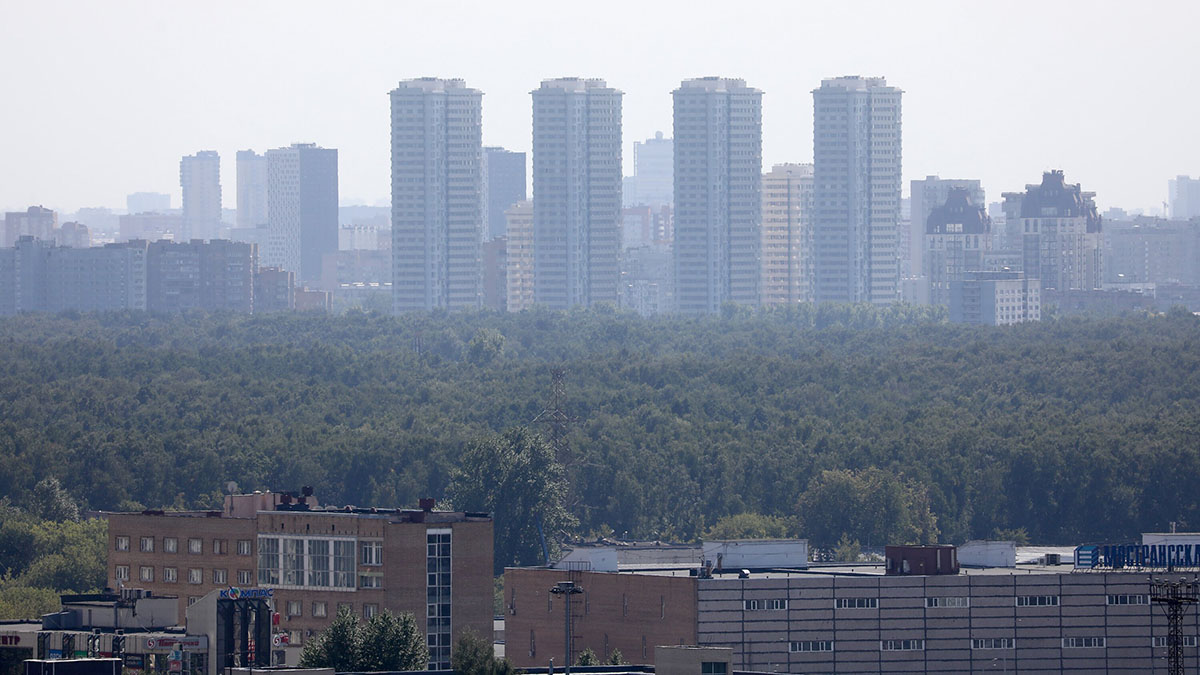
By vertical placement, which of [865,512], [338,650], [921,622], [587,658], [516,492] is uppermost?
[516,492]

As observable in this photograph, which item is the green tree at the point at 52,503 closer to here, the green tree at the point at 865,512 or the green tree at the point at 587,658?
the green tree at the point at 865,512

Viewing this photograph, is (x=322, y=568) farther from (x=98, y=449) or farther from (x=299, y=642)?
(x=98, y=449)

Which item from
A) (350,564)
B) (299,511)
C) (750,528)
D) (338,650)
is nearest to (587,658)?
(350,564)

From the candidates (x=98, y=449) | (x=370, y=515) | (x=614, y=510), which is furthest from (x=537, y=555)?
(x=370, y=515)

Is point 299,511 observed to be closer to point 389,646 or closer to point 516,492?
point 389,646

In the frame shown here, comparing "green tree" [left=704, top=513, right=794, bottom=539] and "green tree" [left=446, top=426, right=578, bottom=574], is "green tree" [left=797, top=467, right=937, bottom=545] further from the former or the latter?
"green tree" [left=446, top=426, right=578, bottom=574]

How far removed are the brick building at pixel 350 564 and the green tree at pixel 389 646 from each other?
1183 centimetres

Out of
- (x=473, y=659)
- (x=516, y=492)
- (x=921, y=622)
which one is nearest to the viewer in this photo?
(x=473, y=659)

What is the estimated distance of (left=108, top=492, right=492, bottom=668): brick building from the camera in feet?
304

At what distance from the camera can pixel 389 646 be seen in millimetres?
77562

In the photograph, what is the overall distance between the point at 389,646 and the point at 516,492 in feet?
240

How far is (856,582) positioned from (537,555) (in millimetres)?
57377

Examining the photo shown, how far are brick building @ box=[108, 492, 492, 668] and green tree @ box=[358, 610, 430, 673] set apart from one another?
1183 centimetres

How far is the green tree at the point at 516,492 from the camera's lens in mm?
147875
